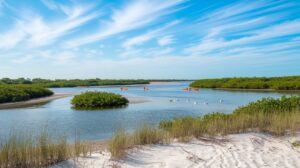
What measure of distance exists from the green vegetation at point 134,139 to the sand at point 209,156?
22 cm

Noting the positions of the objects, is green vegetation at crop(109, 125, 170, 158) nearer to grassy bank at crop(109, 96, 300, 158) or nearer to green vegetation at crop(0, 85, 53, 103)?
grassy bank at crop(109, 96, 300, 158)

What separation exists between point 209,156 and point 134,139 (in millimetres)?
2063

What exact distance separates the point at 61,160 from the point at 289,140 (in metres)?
6.54

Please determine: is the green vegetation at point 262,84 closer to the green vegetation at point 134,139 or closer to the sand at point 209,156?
the sand at point 209,156

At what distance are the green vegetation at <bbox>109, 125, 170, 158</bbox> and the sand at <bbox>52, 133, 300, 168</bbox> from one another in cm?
Result: 22

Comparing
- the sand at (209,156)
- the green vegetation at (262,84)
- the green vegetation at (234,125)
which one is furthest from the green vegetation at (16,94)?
the green vegetation at (262,84)

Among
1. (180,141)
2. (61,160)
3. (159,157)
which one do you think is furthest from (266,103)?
(61,160)

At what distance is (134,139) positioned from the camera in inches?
317

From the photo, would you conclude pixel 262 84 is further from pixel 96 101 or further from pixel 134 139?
pixel 134 139

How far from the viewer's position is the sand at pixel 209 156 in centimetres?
639

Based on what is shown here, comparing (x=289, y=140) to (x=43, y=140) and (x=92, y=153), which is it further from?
(x=43, y=140)

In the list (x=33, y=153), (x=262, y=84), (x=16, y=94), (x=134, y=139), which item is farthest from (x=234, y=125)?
(x=262, y=84)

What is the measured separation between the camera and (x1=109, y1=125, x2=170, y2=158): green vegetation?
7.12 m

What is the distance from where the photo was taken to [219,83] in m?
69.1
